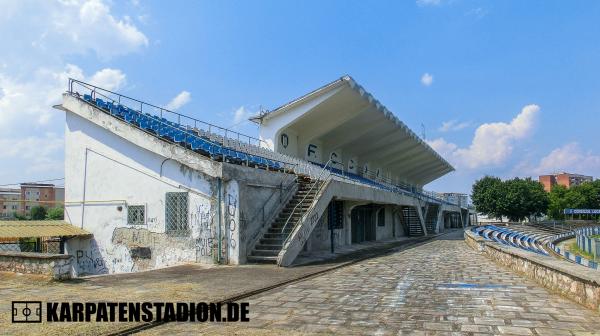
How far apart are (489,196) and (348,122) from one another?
1892 inches

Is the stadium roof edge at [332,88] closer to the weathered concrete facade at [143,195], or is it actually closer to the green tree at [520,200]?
the weathered concrete facade at [143,195]

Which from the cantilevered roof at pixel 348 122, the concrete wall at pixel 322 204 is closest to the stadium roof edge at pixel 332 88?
the cantilevered roof at pixel 348 122

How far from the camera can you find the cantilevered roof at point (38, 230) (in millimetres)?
15391

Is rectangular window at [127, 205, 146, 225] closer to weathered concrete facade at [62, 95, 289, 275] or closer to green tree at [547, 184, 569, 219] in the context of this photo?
weathered concrete facade at [62, 95, 289, 275]

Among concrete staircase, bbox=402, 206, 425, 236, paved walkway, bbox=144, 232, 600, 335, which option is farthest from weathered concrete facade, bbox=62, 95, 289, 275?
concrete staircase, bbox=402, 206, 425, 236

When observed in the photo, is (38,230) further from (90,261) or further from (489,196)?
(489,196)

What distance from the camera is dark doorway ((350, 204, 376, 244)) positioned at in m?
25.5

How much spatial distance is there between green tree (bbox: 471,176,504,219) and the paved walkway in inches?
2480

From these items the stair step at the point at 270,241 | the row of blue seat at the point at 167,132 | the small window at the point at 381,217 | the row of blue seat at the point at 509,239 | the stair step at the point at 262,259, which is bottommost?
the row of blue seat at the point at 509,239

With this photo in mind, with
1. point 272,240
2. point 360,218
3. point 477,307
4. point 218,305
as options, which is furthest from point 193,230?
point 360,218

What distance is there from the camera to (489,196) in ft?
228

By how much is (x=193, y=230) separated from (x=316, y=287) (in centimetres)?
601

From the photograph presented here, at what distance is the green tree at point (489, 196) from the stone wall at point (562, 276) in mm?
60744

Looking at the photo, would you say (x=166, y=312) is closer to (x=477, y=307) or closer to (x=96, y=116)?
(x=477, y=307)
